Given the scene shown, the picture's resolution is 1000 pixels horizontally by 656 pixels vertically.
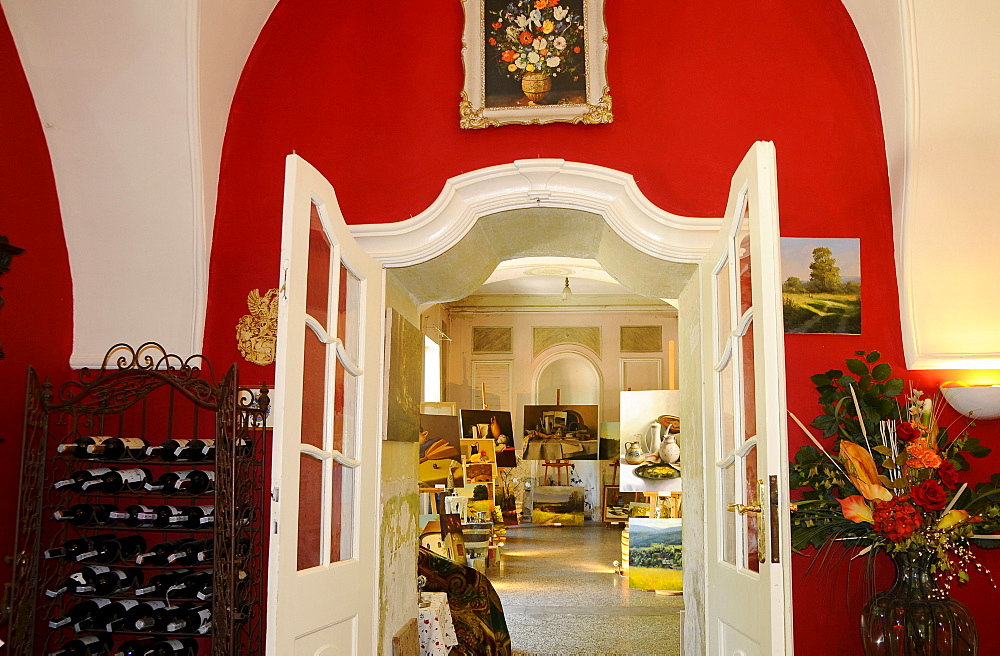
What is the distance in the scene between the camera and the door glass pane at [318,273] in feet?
9.77

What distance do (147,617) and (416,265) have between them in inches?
70.6

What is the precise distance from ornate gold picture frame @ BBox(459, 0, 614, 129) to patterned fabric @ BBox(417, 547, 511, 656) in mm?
3021

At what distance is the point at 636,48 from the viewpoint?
3971 millimetres

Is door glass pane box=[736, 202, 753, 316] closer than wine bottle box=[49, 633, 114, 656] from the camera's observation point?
Yes

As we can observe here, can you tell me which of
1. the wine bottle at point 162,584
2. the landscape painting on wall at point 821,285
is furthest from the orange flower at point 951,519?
the wine bottle at point 162,584

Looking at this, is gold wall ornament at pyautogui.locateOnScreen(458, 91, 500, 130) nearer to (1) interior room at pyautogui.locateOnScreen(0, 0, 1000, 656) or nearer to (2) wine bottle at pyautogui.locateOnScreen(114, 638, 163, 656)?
(1) interior room at pyautogui.locateOnScreen(0, 0, 1000, 656)

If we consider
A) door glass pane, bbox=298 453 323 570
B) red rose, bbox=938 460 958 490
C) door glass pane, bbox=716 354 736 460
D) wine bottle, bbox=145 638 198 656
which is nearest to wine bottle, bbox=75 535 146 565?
wine bottle, bbox=145 638 198 656

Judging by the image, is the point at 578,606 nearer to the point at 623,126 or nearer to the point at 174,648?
the point at 174,648

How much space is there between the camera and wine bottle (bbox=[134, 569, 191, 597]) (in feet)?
11.1

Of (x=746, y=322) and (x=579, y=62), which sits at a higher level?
(x=579, y=62)

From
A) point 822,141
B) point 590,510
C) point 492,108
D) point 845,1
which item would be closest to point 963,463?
point 822,141

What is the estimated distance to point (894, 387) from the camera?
325 centimetres

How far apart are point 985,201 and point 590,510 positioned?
516 inches

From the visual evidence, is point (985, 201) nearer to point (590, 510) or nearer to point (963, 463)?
point (963, 463)
